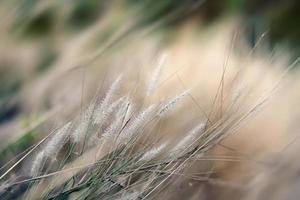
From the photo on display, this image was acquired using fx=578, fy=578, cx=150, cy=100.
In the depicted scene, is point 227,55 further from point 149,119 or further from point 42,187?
point 42,187

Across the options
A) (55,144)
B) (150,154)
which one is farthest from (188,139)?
(55,144)

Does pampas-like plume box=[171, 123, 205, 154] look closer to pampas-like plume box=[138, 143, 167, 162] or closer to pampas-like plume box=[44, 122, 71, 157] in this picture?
pampas-like plume box=[138, 143, 167, 162]

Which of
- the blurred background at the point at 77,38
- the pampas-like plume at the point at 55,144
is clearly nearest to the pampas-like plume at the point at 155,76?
the blurred background at the point at 77,38

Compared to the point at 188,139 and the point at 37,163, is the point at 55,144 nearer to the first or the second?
the point at 37,163

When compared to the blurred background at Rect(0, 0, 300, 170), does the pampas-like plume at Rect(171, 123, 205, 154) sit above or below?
below

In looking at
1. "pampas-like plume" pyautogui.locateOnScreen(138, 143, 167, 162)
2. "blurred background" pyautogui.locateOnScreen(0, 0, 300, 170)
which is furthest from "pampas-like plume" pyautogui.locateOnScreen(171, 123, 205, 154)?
"blurred background" pyautogui.locateOnScreen(0, 0, 300, 170)

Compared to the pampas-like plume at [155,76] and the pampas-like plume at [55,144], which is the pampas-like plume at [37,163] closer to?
the pampas-like plume at [55,144]
